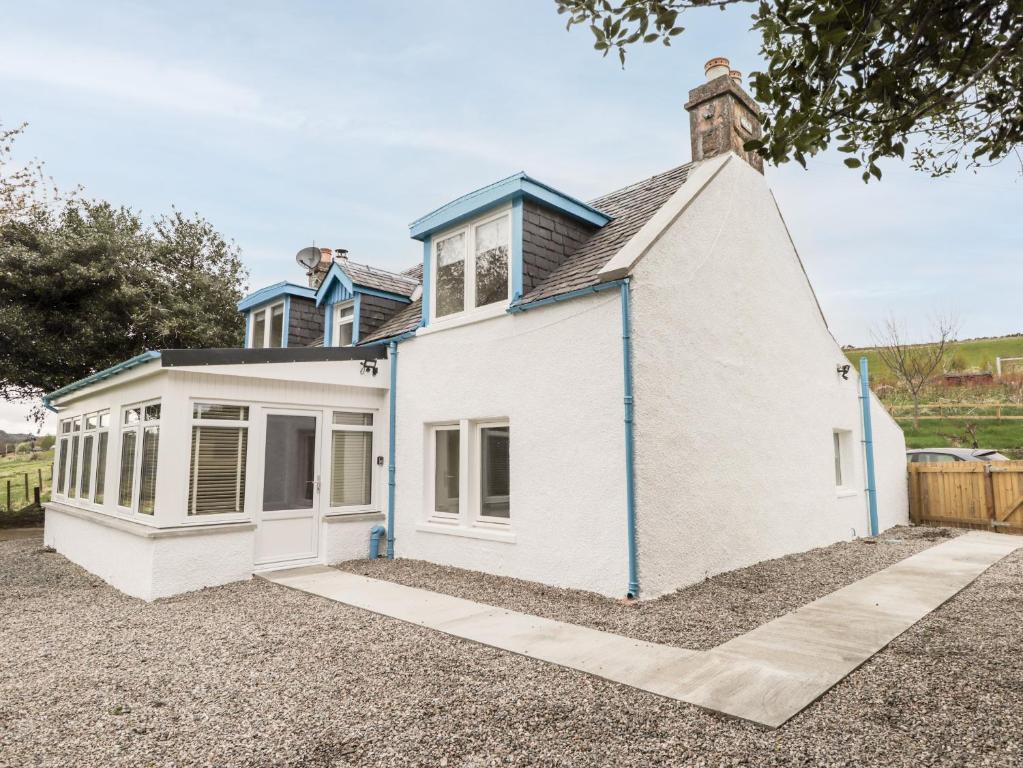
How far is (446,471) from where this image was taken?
970 cm

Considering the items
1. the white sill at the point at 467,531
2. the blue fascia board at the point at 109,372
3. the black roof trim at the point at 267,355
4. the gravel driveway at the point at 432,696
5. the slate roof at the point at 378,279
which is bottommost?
the gravel driveway at the point at 432,696

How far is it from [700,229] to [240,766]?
841cm

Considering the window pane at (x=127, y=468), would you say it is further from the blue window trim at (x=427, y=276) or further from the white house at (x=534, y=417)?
the blue window trim at (x=427, y=276)

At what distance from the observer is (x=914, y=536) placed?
37.9ft

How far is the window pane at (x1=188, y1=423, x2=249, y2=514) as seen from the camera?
8.32 metres

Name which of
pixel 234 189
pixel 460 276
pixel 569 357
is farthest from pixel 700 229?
pixel 234 189

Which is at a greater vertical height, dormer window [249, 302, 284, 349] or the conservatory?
dormer window [249, 302, 284, 349]

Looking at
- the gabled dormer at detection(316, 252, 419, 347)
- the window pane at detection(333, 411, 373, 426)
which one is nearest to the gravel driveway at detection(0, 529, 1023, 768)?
the window pane at detection(333, 411, 373, 426)

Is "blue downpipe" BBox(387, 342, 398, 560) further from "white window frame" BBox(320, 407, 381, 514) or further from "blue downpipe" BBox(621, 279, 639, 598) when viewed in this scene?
"blue downpipe" BBox(621, 279, 639, 598)

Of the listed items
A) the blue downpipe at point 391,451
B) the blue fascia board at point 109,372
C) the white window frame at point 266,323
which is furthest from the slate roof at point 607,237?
the blue fascia board at point 109,372

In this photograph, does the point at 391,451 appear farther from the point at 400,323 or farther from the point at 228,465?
the point at 400,323

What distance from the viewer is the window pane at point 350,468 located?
983 centimetres

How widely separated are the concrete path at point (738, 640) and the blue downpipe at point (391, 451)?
162 cm

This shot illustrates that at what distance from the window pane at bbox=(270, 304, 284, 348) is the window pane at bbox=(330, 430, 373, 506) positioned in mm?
5953
